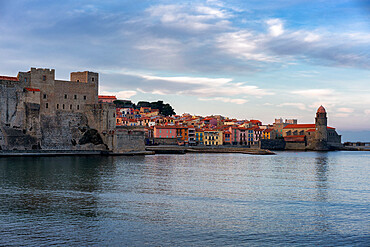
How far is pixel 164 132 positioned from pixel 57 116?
22.6 meters

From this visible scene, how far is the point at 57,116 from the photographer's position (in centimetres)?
4694

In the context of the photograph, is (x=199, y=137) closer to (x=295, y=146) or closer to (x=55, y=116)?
(x=295, y=146)

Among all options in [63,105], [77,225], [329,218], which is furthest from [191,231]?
[63,105]

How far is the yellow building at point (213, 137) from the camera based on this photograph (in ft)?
234

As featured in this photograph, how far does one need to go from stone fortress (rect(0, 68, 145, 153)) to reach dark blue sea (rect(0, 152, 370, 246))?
1870cm

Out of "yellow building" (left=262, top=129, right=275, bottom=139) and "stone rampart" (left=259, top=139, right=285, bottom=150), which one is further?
"yellow building" (left=262, top=129, right=275, bottom=139)

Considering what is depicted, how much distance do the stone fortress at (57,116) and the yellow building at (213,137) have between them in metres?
22.9

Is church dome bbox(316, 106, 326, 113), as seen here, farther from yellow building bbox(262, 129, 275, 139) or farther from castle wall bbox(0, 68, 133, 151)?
castle wall bbox(0, 68, 133, 151)

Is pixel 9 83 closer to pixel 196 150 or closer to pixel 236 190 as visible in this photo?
pixel 196 150

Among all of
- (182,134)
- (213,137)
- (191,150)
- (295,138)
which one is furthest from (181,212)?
(295,138)

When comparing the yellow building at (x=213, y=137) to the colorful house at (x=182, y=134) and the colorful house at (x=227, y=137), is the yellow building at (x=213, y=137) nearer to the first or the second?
the colorful house at (x=227, y=137)

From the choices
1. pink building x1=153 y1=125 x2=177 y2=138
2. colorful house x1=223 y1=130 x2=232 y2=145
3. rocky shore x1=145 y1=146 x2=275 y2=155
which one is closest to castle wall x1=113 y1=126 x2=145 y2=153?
rocky shore x1=145 y1=146 x2=275 y2=155

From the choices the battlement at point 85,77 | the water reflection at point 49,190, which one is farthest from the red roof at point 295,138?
the water reflection at point 49,190

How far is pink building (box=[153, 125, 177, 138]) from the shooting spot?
6625 cm
